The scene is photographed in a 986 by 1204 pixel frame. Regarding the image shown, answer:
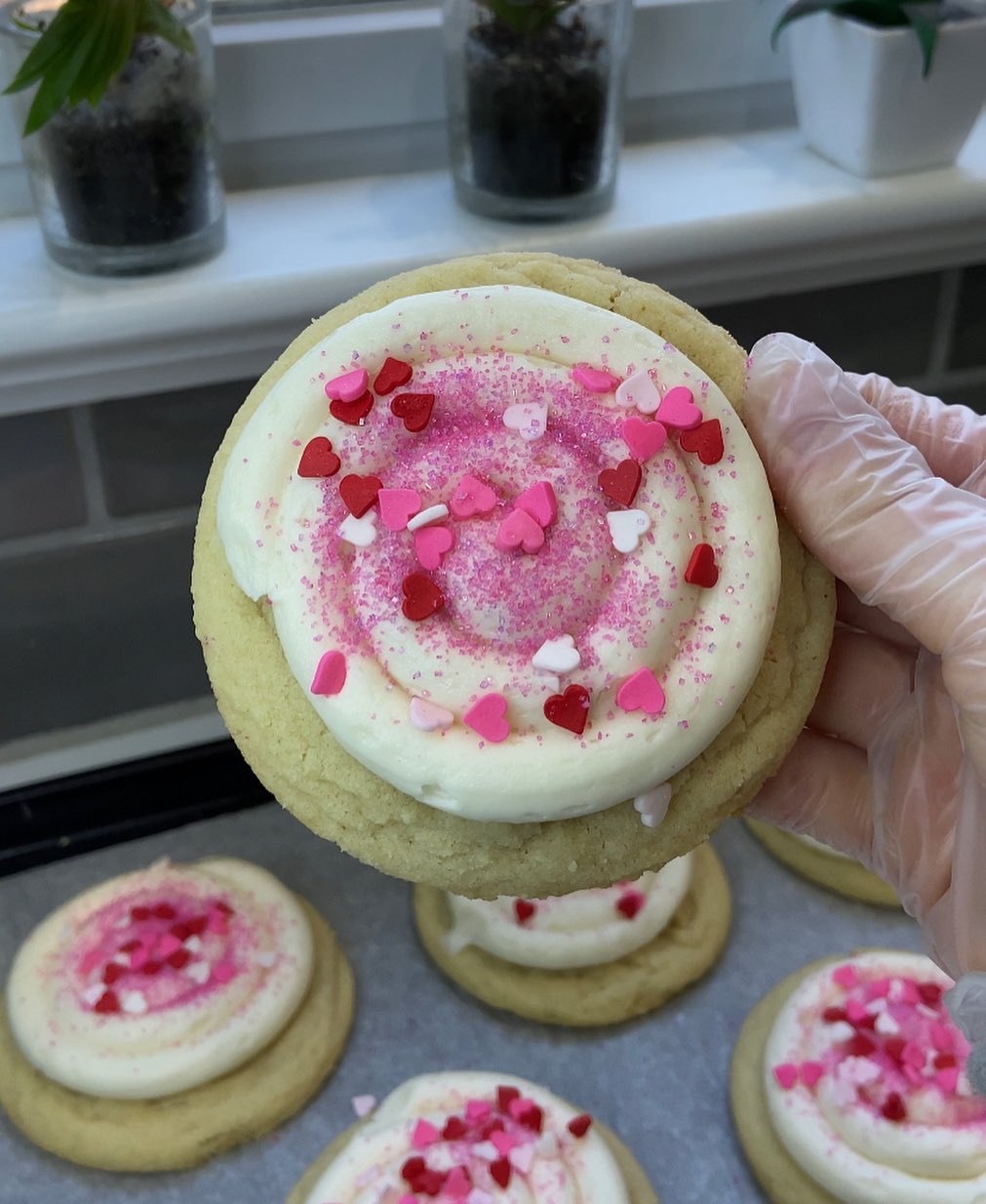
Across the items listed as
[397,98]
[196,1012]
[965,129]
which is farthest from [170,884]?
[965,129]

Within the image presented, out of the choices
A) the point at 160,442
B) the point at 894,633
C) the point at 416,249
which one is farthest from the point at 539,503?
the point at 160,442

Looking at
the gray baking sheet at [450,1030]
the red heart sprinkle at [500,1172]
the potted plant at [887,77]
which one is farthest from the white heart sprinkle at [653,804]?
the potted plant at [887,77]

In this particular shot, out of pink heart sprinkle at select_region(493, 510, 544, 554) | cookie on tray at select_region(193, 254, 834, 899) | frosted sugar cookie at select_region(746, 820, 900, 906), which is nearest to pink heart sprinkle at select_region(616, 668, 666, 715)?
cookie on tray at select_region(193, 254, 834, 899)

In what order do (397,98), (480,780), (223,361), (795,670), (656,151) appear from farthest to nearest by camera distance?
1. (656,151)
2. (397,98)
3. (223,361)
4. (795,670)
5. (480,780)

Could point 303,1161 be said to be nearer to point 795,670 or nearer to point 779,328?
point 795,670

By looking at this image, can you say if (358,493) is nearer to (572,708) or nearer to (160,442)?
(572,708)

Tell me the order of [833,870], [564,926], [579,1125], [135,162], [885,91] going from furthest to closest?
[833,870]
[564,926]
[885,91]
[579,1125]
[135,162]

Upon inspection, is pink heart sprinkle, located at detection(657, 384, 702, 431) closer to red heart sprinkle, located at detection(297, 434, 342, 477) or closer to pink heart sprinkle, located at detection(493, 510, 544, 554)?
pink heart sprinkle, located at detection(493, 510, 544, 554)
